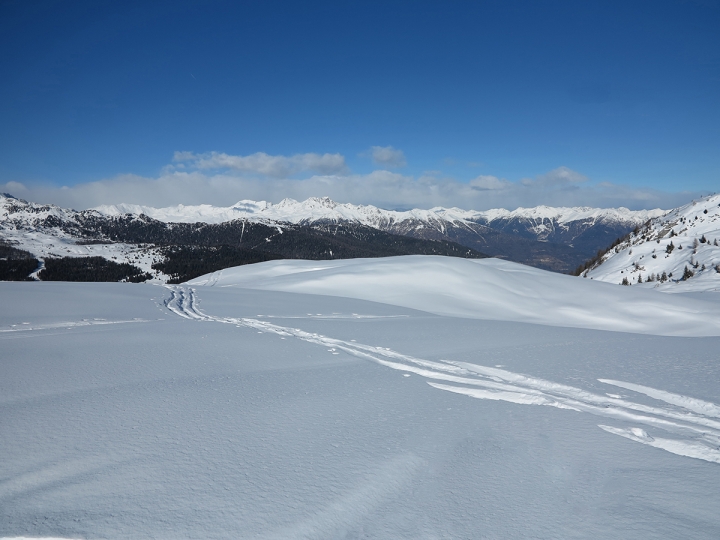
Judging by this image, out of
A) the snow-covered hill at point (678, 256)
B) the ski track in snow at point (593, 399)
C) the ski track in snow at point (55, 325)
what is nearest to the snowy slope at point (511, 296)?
the snow-covered hill at point (678, 256)

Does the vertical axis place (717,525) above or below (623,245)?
below

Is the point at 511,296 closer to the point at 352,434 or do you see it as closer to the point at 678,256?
the point at 352,434

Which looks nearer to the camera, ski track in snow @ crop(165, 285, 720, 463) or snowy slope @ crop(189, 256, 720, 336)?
ski track in snow @ crop(165, 285, 720, 463)

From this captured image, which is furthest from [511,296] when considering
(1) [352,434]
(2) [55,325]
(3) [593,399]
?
(2) [55,325]

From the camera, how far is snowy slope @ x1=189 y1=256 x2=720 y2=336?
14.7 metres

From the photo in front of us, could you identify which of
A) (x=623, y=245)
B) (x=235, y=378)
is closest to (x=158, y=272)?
(x=623, y=245)

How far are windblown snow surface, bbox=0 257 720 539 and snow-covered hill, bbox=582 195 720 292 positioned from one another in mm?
17818

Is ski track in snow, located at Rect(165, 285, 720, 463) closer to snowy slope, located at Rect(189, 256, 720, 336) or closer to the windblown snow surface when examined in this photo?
the windblown snow surface

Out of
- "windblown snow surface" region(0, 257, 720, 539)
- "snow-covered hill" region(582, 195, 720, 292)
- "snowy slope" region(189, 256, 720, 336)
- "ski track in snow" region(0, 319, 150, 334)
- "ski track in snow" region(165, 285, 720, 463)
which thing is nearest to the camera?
"windblown snow surface" region(0, 257, 720, 539)

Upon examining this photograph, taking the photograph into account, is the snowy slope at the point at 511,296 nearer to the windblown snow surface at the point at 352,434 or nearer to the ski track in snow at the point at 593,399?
the windblown snow surface at the point at 352,434

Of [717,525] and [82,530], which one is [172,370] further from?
[717,525]

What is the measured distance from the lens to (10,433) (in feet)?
12.8

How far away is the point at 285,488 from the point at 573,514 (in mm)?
2232

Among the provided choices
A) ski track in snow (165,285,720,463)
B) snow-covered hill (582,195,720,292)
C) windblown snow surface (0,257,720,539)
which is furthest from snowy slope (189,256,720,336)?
ski track in snow (165,285,720,463)
